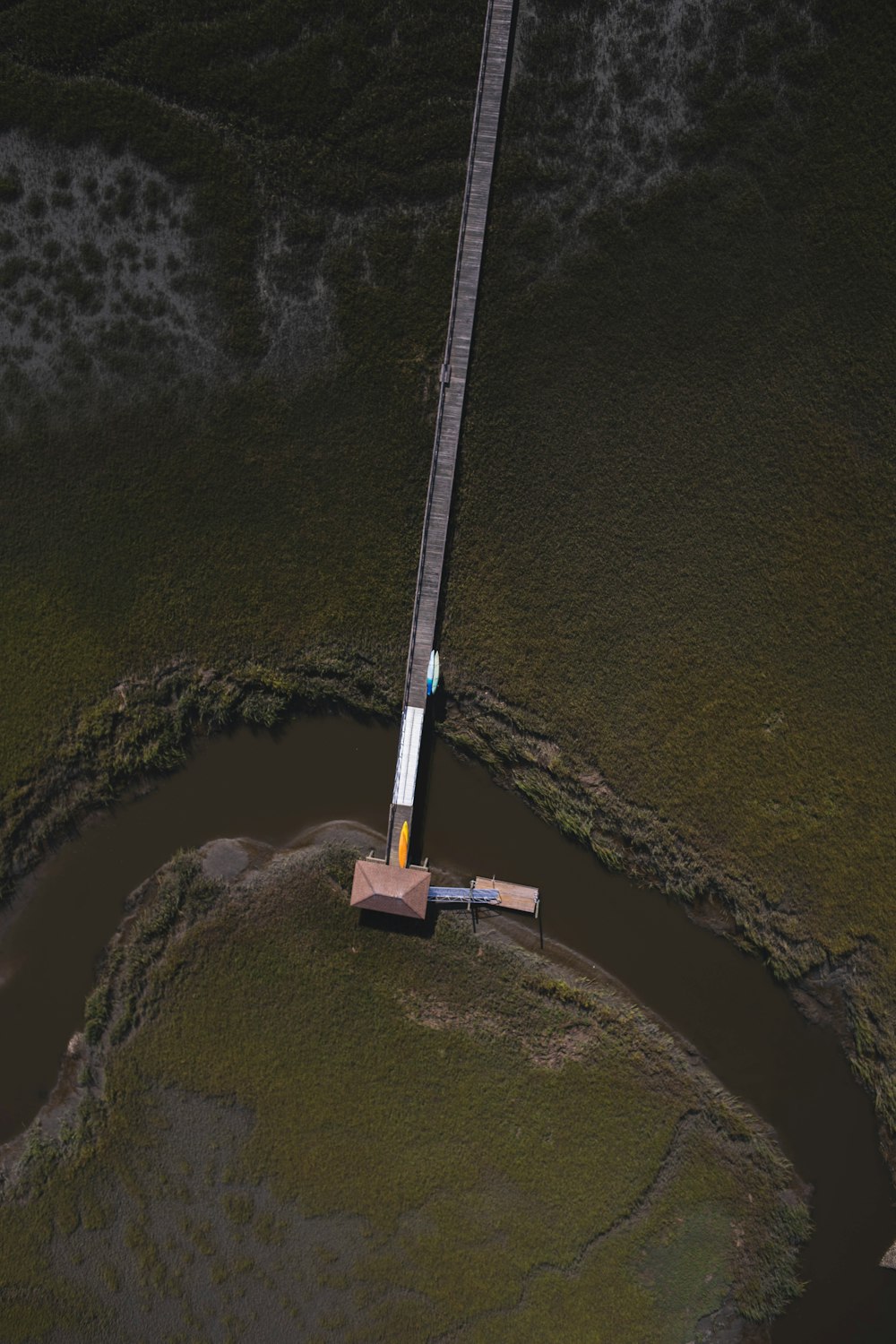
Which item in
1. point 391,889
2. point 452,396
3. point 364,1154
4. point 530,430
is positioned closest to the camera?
point 391,889

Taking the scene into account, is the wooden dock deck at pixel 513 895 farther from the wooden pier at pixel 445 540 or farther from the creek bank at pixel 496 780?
the creek bank at pixel 496 780

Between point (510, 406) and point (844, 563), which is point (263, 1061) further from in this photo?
point (844, 563)

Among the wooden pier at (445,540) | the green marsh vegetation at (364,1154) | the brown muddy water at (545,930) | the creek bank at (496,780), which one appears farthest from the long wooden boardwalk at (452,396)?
the green marsh vegetation at (364,1154)

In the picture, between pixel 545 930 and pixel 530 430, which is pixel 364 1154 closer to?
pixel 545 930

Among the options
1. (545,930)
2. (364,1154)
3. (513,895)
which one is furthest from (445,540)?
(364,1154)

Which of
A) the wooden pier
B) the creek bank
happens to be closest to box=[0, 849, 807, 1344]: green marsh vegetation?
the wooden pier

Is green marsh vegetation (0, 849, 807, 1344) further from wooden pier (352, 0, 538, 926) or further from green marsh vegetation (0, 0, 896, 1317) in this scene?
green marsh vegetation (0, 0, 896, 1317)
